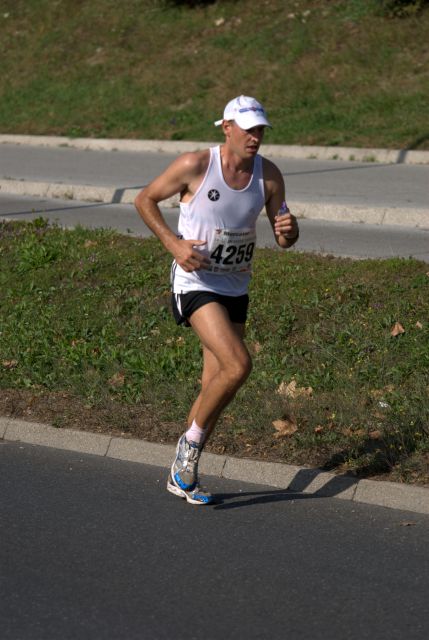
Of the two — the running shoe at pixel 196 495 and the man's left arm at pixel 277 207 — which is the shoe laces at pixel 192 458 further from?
the man's left arm at pixel 277 207

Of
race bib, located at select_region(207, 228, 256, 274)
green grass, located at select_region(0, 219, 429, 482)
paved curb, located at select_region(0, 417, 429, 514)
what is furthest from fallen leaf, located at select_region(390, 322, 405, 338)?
race bib, located at select_region(207, 228, 256, 274)

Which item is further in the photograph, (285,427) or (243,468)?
(285,427)

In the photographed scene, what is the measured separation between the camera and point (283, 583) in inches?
203

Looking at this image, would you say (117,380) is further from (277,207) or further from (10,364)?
(277,207)

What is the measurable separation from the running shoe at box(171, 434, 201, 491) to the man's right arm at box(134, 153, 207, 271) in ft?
3.22

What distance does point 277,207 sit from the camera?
6152 millimetres

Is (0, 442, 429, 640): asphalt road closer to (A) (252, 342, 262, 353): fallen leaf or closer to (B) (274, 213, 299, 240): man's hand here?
(B) (274, 213, 299, 240): man's hand

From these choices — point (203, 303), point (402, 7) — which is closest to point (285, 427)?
point (203, 303)

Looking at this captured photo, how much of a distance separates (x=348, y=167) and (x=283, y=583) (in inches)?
519

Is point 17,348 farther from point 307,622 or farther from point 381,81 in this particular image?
point 381,81

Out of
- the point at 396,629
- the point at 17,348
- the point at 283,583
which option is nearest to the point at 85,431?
the point at 17,348

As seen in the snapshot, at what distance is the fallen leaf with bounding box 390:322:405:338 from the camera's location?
8586mm

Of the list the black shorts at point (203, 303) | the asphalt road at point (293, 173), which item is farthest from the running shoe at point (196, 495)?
the asphalt road at point (293, 173)

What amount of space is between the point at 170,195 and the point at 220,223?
0.28 metres
